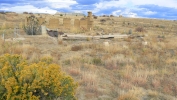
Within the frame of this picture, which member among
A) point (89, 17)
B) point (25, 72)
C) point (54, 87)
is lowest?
point (54, 87)

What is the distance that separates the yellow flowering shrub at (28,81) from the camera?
432cm

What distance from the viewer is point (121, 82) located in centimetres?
755

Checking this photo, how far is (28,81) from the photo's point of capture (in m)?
4.60

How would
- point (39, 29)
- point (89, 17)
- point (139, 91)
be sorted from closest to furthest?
point (139, 91), point (39, 29), point (89, 17)

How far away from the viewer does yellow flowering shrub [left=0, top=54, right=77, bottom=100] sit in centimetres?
432

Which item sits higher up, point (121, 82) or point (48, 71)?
point (48, 71)

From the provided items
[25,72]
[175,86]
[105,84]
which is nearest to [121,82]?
[105,84]

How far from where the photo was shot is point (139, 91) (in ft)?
22.6

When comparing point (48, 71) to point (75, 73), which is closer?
point (48, 71)

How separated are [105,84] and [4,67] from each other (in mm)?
3775

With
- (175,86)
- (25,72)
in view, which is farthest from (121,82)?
→ (25,72)

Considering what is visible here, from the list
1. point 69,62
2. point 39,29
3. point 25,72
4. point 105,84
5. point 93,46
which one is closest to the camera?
point 25,72

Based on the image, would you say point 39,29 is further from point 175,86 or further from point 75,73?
point 175,86

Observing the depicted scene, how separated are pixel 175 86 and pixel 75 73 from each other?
11.6 feet
